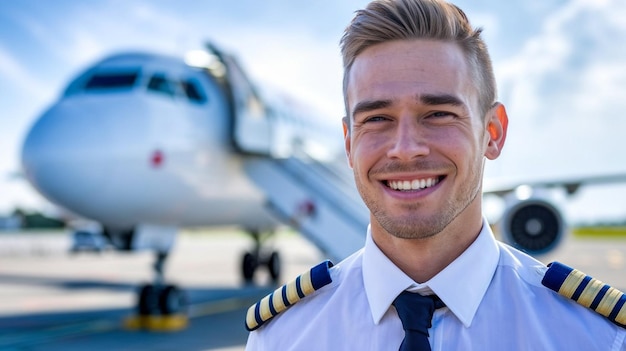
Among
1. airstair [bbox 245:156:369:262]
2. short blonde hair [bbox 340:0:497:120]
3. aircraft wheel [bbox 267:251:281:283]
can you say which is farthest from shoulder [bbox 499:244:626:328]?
aircraft wheel [bbox 267:251:281:283]

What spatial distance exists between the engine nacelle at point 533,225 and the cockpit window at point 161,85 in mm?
4761

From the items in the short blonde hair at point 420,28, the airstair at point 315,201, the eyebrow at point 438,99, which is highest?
the short blonde hair at point 420,28

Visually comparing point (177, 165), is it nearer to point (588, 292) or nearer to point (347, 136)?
point (347, 136)

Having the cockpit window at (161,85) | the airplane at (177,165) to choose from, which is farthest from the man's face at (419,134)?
the cockpit window at (161,85)

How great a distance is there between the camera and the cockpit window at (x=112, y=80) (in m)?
8.56

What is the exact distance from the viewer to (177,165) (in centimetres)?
849

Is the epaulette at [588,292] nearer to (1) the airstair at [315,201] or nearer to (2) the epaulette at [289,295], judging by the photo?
(2) the epaulette at [289,295]

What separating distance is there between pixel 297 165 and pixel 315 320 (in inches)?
328

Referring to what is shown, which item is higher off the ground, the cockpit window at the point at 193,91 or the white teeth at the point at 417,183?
the cockpit window at the point at 193,91

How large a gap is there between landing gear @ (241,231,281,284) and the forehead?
15.8 meters

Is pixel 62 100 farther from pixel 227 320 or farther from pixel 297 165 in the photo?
pixel 227 320

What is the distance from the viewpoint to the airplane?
767cm

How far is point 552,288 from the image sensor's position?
134 centimetres

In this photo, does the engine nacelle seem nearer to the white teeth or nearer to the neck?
the neck
